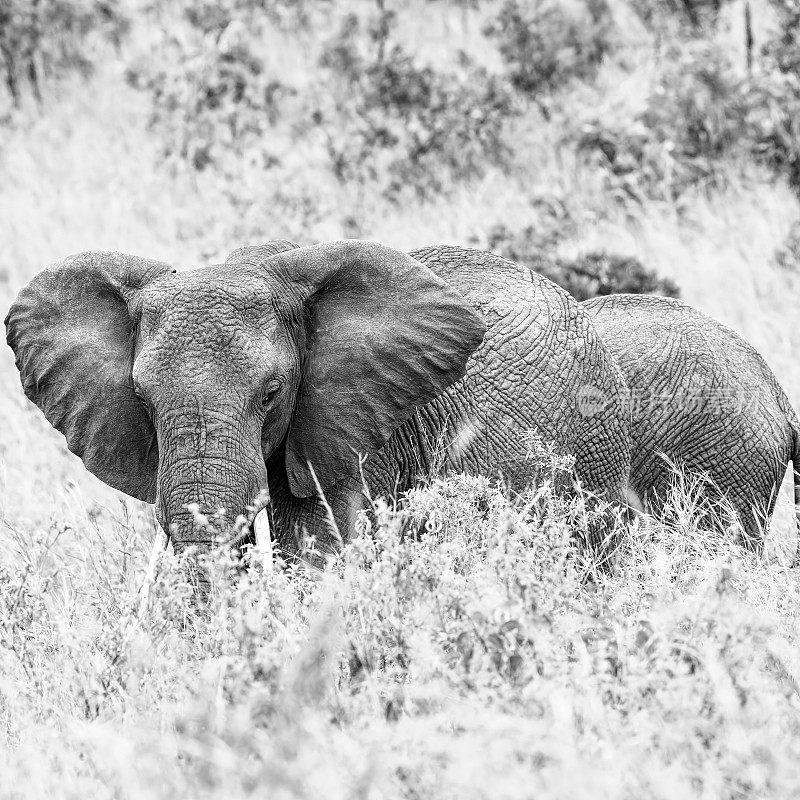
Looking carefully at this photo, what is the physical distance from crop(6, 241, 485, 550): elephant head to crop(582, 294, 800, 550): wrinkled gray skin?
1.52 meters

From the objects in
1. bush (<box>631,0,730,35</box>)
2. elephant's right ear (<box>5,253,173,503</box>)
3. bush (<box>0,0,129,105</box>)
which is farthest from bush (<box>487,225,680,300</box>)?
bush (<box>0,0,129,105</box>)

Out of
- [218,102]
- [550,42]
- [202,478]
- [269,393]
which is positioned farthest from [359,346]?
[550,42]

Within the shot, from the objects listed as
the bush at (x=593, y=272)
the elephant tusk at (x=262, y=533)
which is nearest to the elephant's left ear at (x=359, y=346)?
the elephant tusk at (x=262, y=533)

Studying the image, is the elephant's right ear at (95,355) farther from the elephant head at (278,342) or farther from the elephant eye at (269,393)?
the elephant eye at (269,393)

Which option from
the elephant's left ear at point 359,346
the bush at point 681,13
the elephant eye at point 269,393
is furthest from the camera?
the bush at point 681,13

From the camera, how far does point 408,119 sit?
12.4 m

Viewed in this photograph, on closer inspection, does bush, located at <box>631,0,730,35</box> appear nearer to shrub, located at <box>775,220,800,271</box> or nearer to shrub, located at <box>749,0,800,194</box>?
shrub, located at <box>749,0,800,194</box>

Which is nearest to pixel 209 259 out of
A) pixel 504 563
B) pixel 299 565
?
pixel 299 565

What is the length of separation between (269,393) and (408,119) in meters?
7.98

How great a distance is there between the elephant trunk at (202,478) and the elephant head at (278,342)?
27 centimetres

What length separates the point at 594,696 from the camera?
342 cm

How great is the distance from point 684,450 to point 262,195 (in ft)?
20.6

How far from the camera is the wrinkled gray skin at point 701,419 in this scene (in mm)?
6410

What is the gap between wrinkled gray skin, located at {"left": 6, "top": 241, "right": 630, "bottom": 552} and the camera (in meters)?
4.60
